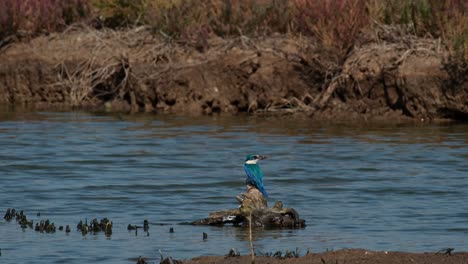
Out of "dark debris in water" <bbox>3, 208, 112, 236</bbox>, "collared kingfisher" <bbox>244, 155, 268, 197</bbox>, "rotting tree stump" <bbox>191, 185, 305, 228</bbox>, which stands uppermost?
"collared kingfisher" <bbox>244, 155, 268, 197</bbox>

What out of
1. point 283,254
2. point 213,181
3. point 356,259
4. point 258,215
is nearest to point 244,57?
point 213,181

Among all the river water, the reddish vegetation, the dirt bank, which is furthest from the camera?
the reddish vegetation

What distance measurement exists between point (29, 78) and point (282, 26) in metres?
4.92

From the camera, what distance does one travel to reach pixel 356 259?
9.23m

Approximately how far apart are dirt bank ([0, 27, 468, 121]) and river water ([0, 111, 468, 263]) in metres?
0.52

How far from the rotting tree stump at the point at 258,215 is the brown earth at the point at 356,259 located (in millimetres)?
2115

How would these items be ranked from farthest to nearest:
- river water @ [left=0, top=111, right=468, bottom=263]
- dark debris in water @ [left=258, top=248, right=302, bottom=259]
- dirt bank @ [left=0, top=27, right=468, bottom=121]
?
dirt bank @ [left=0, top=27, right=468, bottom=121] < river water @ [left=0, top=111, right=468, bottom=263] < dark debris in water @ [left=258, top=248, right=302, bottom=259]

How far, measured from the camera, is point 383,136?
1889cm

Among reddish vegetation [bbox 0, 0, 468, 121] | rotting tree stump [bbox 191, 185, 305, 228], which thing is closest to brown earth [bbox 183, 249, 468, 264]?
rotting tree stump [bbox 191, 185, 305, 228]

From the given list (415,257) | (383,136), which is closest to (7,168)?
(383,136)

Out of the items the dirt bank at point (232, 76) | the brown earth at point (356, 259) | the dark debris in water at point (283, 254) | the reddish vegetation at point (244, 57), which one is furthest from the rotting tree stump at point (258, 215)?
the dirt bank at point (232, 76)

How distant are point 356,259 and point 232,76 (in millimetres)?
12429

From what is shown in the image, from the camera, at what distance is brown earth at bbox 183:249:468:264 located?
9180mm

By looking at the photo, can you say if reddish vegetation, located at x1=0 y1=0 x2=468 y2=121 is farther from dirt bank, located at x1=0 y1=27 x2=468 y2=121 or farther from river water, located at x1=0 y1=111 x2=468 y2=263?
river water, located at x1=0 y1=111 x2=468 y2=263
